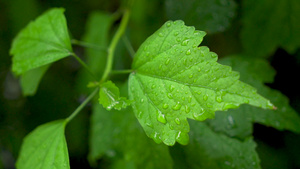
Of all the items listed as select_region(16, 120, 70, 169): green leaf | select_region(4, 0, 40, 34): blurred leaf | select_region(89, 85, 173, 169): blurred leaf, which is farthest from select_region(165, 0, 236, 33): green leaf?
select_region(4, 0, 40, 34): blurred leaf

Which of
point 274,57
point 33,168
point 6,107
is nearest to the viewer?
point 33,168

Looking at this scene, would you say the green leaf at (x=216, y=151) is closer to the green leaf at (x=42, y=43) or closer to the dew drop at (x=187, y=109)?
the dew drop at (x=187, y=109)

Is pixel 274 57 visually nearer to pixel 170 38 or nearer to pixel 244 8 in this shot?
pixel 244 8

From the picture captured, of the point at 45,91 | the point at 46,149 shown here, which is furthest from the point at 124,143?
the point at 45,91

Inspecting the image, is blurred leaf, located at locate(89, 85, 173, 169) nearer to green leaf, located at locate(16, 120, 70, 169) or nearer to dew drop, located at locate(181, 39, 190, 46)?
green leaf, located at locate(16, 120, 70, 169)

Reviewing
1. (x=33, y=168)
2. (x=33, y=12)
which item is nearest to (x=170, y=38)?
(x=33, y=168)

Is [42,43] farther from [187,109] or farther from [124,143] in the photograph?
[187,109]
